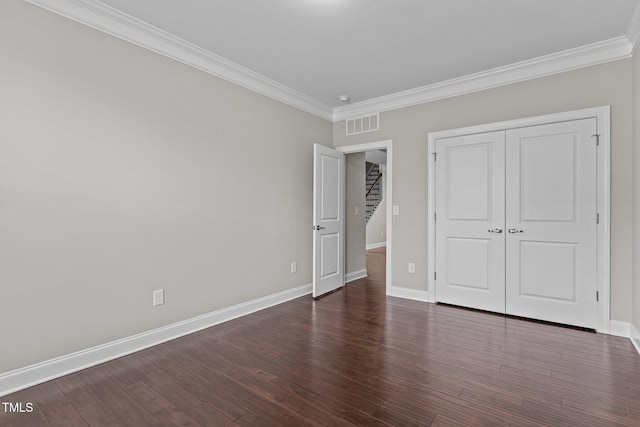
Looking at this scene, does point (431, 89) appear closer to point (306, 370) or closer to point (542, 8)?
point (542, 8)

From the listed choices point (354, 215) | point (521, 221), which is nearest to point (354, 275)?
point (354, 215)

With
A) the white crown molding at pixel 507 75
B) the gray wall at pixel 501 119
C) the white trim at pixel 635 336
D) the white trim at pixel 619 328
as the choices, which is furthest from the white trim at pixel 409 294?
the white crown molding at pixel 507 75

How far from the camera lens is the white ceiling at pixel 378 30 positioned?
2.43 meters

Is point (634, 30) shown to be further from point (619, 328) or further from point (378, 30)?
point (619, 328)

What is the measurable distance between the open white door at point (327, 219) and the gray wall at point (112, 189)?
0.74 m

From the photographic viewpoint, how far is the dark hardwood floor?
182 cm

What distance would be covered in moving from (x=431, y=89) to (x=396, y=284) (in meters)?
2.61

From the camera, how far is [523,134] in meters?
3.44

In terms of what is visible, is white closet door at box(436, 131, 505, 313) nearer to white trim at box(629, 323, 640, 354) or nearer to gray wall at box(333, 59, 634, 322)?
gray wall at box(333, 59, 634, 322)

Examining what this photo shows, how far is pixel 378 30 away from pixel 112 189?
2624 millimetres

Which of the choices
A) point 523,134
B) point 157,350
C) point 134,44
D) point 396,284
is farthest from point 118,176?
point 523,134

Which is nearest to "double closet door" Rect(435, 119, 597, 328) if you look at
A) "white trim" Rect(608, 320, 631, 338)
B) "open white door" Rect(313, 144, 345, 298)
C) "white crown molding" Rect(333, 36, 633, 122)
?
"white trim" Rect(608, 320, 631, 338)

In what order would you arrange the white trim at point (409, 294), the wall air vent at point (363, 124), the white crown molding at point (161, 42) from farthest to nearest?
the wall air vent at point (363, 124) → the white trim at point (409, 294) → the white crown molding at point (161, 42)

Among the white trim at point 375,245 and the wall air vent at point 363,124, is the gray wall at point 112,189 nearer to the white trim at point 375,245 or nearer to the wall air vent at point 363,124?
the wall air vent at point 363,124
